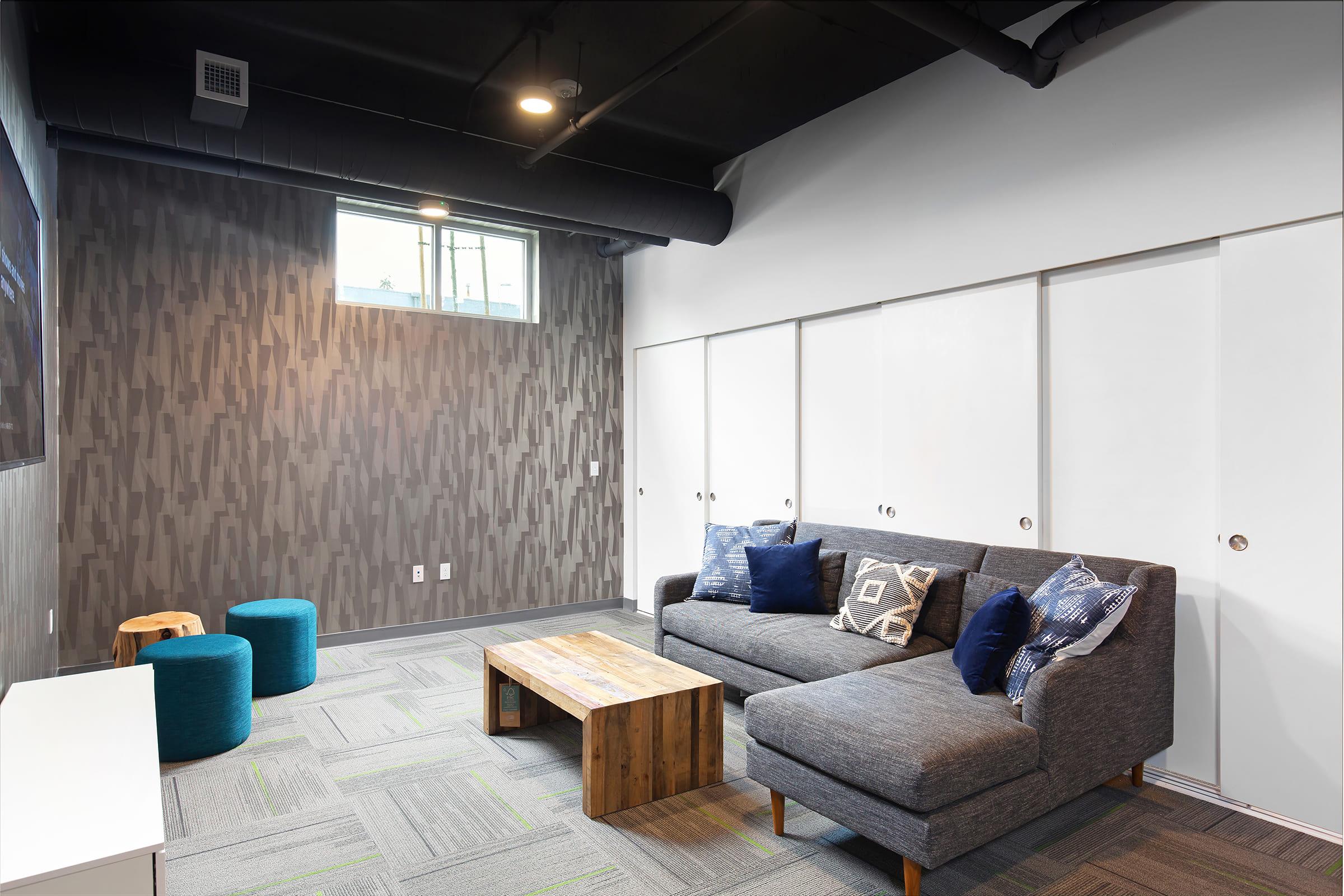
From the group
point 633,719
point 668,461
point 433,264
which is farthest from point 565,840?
point 433,264

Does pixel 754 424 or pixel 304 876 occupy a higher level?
pixel 754 424

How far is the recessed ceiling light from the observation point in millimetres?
3326

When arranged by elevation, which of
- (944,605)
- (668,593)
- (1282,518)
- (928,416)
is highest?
(928,416)

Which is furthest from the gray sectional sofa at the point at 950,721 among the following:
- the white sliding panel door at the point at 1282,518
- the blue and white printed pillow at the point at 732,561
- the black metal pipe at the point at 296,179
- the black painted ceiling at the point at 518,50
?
the black metal pipe at the point at 296,179

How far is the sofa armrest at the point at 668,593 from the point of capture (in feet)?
13.9

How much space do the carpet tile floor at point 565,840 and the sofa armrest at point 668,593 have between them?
94 cm

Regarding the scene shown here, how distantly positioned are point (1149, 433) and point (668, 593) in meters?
2.48

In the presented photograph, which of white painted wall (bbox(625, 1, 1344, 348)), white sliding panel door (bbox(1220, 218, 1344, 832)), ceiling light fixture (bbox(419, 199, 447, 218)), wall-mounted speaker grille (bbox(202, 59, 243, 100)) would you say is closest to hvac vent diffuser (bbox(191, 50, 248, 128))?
wall-mounted speaker grille (bbox(202, 59, 243, 100))

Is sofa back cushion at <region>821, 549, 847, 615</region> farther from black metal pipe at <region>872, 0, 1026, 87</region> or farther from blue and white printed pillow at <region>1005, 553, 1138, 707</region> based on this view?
black metal pipe at <region>872, 0, 1026, 87</region>

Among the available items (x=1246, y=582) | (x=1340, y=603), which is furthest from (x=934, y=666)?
(x=1340, y=603)

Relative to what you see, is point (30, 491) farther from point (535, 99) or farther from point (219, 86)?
point (535, 99)

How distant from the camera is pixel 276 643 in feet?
13.1

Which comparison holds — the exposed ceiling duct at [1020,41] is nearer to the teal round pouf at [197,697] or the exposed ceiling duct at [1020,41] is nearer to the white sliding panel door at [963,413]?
the white sliding panel door at [963,413]

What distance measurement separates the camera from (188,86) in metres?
3.29
